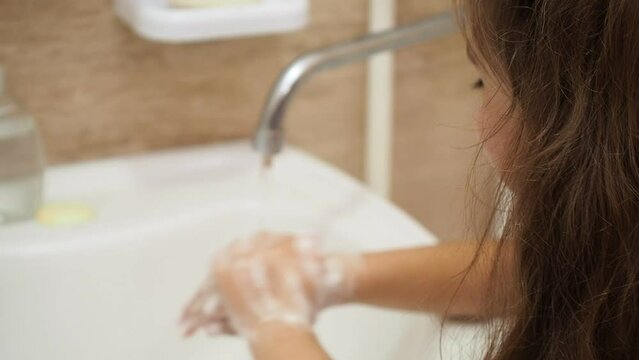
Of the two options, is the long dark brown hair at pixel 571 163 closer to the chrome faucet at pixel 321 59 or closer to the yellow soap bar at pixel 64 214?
the chrome faucet at pixel 321 59

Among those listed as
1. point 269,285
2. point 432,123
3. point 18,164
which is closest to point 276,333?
point 269,285

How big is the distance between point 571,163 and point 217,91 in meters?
0.55

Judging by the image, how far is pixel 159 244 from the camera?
0.90 metres

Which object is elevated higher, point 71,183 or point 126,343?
point 71,183

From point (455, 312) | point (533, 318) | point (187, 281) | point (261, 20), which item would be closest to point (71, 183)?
point (187, 281)

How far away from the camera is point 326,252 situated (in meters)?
0.83

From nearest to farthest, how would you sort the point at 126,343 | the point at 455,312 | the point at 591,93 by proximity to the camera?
the point at 591,93 → the point at 455,312 → the point at 126,343

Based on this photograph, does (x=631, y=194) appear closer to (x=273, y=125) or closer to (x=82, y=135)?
(x=273, y=125)

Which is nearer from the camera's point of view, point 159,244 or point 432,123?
point 159,244

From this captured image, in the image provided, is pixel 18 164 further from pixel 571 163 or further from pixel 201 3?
pixel 571 163

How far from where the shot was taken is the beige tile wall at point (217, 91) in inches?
35.5

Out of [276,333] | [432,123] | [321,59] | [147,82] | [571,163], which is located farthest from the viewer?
[432,123]

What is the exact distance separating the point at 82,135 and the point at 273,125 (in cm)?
24

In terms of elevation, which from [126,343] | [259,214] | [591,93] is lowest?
[126,343]
